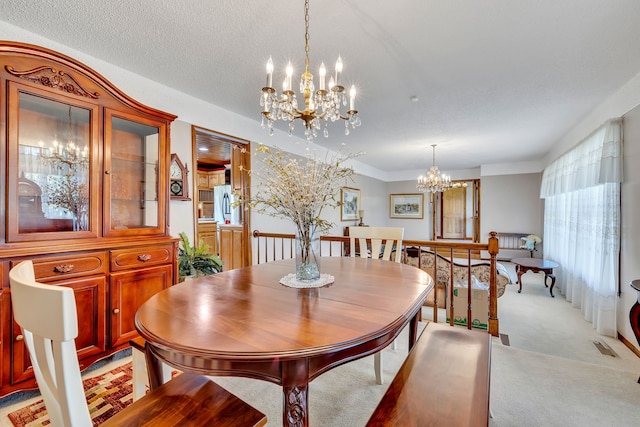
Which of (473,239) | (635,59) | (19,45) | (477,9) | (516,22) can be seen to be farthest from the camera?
(473,239)

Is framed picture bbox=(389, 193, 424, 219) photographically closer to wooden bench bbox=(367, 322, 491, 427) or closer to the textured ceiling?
the textured ceiling

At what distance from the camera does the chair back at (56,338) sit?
576 millimetres

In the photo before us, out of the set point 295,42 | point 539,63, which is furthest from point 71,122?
point 539,63

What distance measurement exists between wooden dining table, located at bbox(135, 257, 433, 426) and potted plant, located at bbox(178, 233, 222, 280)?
1405 mm

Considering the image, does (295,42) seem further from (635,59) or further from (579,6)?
(635,59)

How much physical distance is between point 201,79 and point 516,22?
8.58 feet

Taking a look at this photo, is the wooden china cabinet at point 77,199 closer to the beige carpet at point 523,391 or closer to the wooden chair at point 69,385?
the beige carpet at point 523,391

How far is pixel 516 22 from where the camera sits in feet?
6.05

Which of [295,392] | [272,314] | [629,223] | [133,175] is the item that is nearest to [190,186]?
[133,175]

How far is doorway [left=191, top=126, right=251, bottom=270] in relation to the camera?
3.52 m

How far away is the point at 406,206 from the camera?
340 inches

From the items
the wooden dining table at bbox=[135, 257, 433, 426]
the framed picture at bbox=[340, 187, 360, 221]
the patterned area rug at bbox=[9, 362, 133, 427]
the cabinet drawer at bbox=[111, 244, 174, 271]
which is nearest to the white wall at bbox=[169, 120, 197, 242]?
the cabinet drawer at bbox=[111, 244, 174, 271]

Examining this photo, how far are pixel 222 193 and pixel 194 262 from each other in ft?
11.8

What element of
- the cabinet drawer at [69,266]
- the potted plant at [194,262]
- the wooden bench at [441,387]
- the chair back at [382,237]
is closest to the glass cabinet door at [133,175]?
the cabinet drawer at [69,266]
